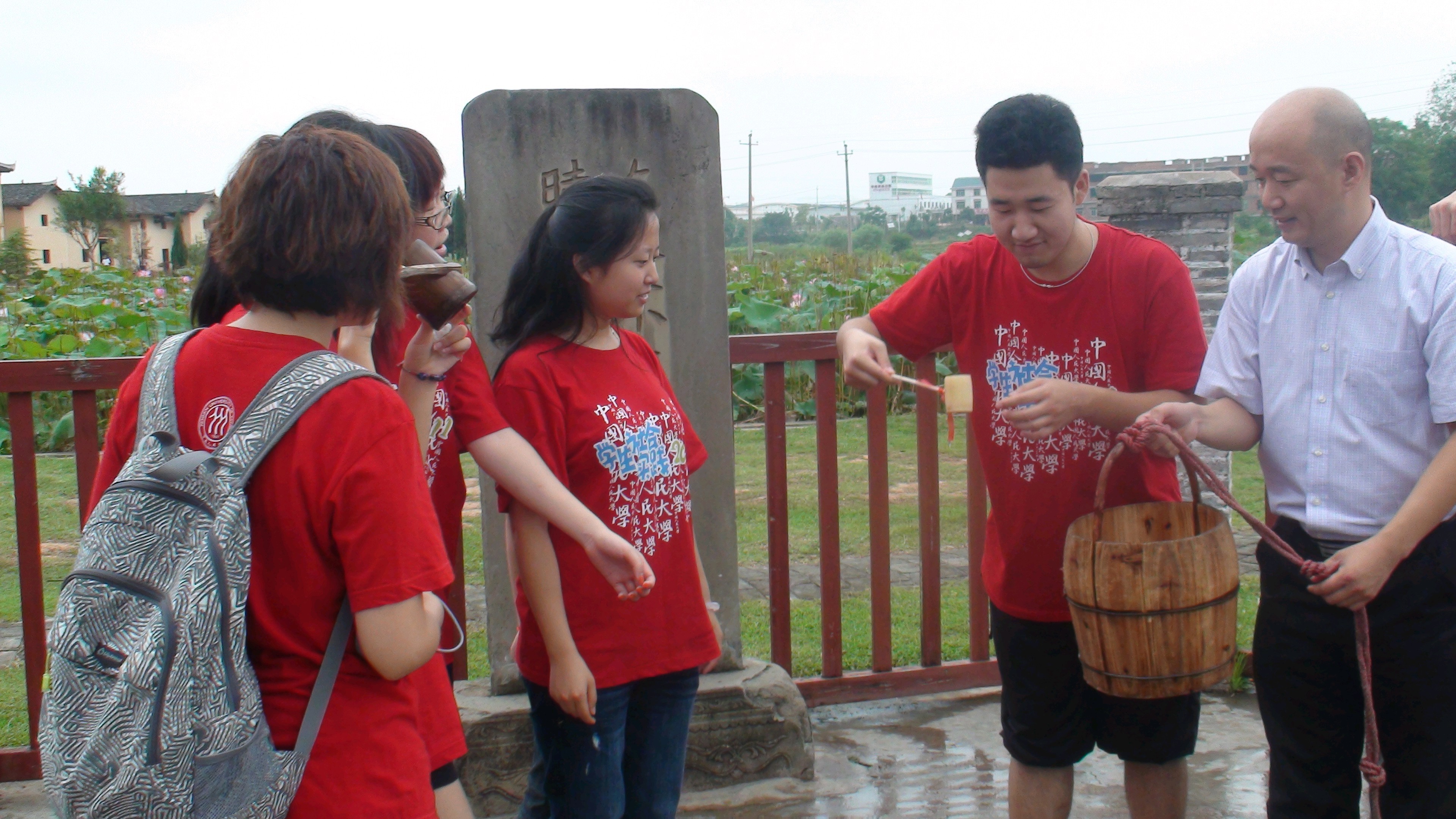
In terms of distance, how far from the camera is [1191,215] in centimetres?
538

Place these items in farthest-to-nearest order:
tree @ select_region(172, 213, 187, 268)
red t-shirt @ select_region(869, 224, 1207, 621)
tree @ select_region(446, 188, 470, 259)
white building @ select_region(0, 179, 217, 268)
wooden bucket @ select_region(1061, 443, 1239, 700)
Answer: white building @ select_region(0, 179, 217, 268) → tree @ select_region(172, 213, 187, 268) → tree @ select_region(446, 188, 470, 259) → red t-shirt @ select_region(869, 224, 1207, 621) → wooden bucket @ select_region(1061, 443, 1239, 700)

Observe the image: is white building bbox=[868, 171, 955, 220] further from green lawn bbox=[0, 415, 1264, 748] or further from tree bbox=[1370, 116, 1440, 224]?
green lawn bbox=[0, 415, 1264, 748]

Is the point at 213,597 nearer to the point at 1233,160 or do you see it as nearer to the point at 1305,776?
the point at 1305,776

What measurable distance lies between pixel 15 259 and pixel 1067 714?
78.1 ft

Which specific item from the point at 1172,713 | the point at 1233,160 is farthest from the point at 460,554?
the point at 1233,160

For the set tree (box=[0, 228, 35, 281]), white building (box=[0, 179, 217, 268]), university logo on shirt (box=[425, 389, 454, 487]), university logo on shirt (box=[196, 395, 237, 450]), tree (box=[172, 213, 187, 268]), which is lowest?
university logo on shirt (box=[425, 389, 454, 487])

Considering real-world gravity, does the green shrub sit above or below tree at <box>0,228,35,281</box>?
below

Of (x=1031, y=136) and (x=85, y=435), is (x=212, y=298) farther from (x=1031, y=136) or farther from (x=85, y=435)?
(x=85, y=435)

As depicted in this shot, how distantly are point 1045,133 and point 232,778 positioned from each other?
1.86 metres

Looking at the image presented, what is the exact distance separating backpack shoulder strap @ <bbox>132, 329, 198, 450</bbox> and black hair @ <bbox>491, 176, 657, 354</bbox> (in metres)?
0.78

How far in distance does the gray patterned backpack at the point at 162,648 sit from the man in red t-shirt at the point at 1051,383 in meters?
1.47

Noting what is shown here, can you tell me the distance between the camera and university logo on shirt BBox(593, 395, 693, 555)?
2.20m

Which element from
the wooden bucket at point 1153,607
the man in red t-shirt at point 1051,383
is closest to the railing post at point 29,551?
the man in red t-shirt at point 1051,383

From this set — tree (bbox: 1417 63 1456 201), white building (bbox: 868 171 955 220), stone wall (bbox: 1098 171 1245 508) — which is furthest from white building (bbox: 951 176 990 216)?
stone wall (bbox: 1098 171 1245 508)
